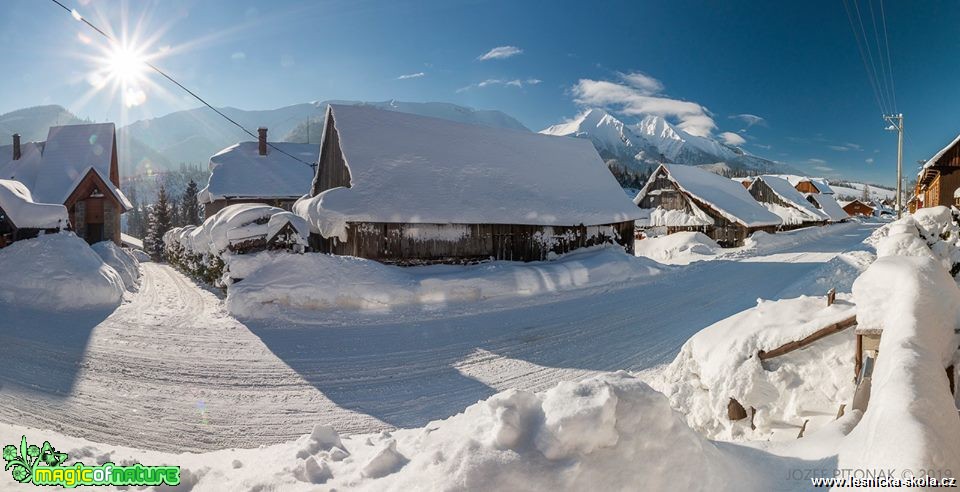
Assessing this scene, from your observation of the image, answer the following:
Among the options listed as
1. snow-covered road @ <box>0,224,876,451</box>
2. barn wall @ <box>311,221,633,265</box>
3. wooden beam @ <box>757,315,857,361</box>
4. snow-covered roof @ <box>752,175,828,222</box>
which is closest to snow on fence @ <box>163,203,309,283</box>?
barn wall @ <box>311,221,633,265</box>

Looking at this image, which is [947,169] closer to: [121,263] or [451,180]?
[451,180]

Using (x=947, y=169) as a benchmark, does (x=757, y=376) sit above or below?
below

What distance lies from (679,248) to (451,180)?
1664 centimetres

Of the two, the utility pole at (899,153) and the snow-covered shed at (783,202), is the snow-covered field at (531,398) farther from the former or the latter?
the snow-covered shed at (783,202)

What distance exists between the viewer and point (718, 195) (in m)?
33.4

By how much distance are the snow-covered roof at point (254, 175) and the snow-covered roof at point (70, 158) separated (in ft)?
19.6

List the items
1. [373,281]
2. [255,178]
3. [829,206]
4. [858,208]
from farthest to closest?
1. [858,208]
2. [829,206]
3. [255,178]
4. [373,281]

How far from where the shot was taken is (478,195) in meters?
16.3

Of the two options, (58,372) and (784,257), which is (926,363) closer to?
(58,372)

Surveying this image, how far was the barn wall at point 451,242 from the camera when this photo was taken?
1441 centimetres

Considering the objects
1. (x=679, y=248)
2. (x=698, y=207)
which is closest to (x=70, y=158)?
(x=679, y=248)

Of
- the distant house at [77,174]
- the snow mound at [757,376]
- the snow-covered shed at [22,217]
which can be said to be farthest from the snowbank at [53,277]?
the distant house at [77,174]

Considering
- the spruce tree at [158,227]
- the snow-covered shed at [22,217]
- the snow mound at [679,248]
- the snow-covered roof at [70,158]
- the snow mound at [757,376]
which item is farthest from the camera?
the spruce tree at [158,227]

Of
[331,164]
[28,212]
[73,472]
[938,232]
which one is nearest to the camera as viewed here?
[73,472]
